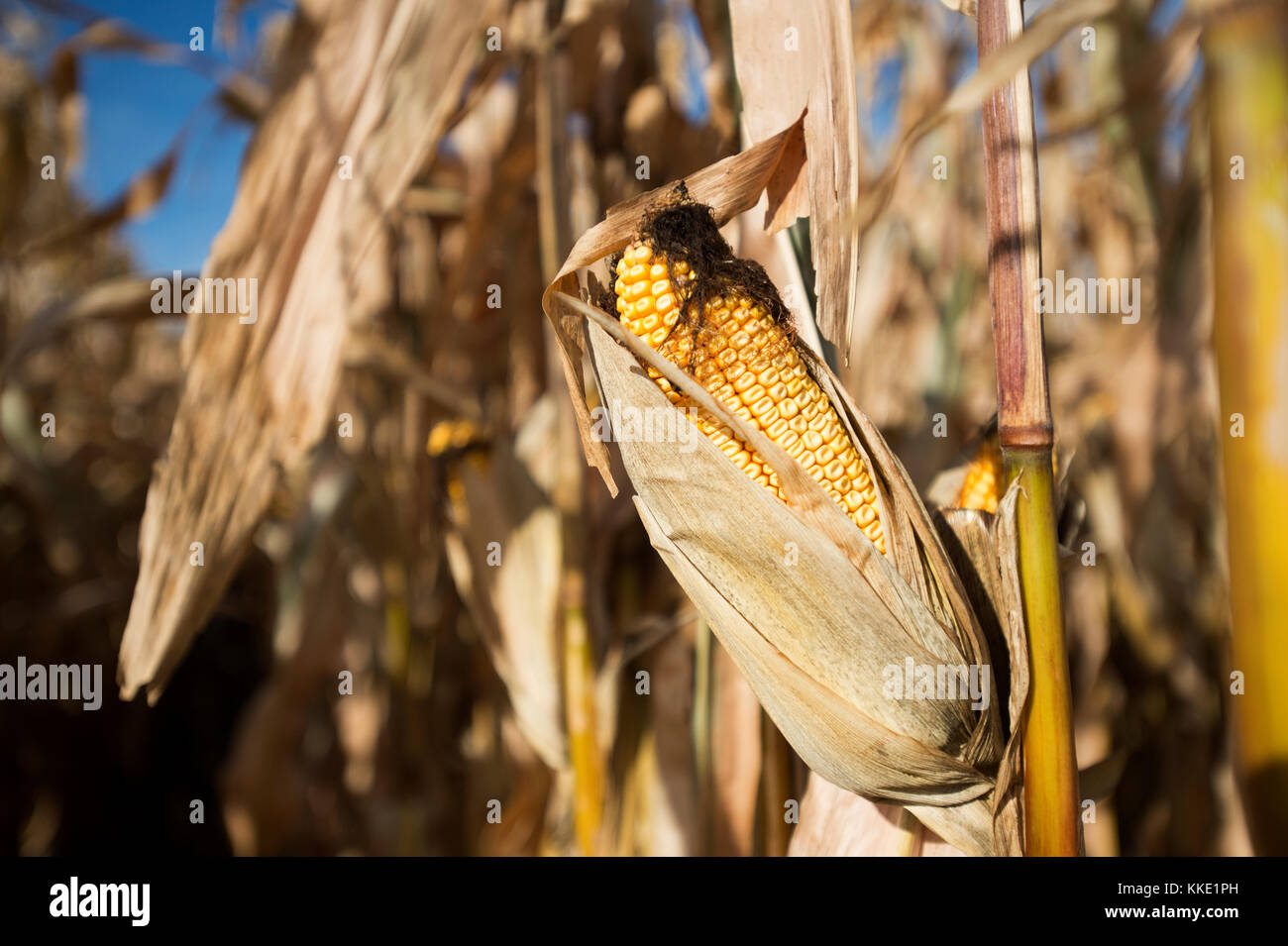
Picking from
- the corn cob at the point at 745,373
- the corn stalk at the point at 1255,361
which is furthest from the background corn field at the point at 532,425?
the corn cob at the point at 745,373

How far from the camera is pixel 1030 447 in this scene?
58 centimetres

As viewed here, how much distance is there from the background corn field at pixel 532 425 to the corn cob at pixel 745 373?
138 millimetres

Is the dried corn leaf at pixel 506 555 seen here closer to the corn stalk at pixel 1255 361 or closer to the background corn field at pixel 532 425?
the background corn field at pixel 532 425

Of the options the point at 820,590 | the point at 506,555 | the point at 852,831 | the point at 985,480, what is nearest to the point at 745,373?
the point at 820,590

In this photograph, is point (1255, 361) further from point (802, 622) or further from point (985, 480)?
point (802, 622)

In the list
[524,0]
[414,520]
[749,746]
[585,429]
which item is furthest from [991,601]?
[414,520]

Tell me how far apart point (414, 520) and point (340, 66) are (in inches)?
36.4

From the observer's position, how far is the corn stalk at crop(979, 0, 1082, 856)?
1.90 feet

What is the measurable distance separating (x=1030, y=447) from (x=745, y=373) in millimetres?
212

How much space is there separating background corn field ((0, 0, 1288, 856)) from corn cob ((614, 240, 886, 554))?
0.14m

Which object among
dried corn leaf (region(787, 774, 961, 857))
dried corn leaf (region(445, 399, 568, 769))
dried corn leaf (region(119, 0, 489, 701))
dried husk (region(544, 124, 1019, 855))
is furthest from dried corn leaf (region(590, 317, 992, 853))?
dried corn leaf (region(445, 399, 568, 769))

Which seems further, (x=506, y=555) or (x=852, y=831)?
(x=506, y=555)

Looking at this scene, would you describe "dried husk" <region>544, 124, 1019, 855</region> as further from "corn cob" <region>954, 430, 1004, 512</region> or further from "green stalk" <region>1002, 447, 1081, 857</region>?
"corn cob" <region>954, 430, 1004, 512</region>

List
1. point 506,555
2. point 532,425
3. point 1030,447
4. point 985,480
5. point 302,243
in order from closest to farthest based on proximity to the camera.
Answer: point 1030,447, point 985,480, point 302,243, point 506,555, point 532,425
